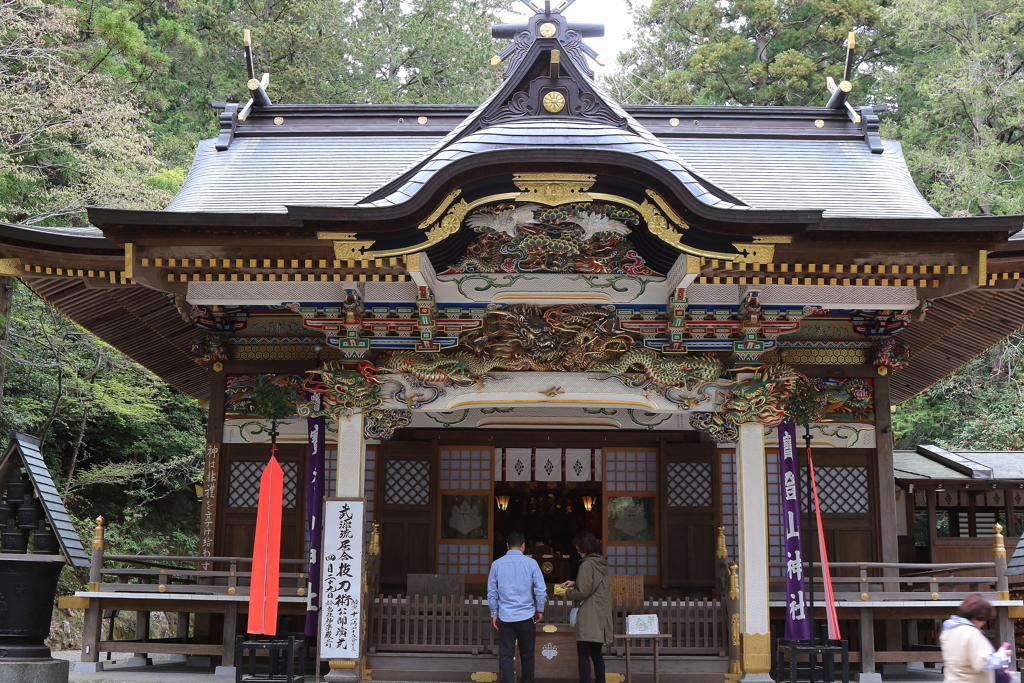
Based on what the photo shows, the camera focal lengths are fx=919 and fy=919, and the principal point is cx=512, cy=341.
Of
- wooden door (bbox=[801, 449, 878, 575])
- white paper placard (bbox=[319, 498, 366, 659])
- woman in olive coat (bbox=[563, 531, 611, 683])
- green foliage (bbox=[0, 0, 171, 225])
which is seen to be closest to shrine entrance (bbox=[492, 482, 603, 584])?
wooden door (bbox=[801, 449, 878, 575])

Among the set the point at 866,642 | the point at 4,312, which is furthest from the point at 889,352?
the point at 4,312

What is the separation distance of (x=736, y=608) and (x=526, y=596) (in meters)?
2.26

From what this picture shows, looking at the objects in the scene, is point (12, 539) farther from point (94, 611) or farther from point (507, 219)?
point (507, 219)

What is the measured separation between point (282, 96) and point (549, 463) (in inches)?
692

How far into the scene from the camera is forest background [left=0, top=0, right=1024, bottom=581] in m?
14.4

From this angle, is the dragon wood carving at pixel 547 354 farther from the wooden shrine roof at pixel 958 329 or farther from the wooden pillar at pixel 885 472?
the wooden shrine roof at pixel 958 329

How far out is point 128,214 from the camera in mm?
7234

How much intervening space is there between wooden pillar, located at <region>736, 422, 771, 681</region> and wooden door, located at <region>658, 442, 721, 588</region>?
6.69 feet

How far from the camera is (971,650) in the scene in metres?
4.75

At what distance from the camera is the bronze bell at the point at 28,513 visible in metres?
7.55

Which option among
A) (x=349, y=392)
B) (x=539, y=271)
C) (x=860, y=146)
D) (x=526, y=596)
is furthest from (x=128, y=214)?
(x=860, y=146)

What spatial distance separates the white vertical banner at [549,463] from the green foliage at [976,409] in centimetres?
1070

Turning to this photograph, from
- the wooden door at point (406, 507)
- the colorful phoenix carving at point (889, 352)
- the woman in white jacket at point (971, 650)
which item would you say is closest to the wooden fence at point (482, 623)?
the wooden door at point (406, 507)

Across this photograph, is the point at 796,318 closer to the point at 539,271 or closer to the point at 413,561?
the point at 539,271
